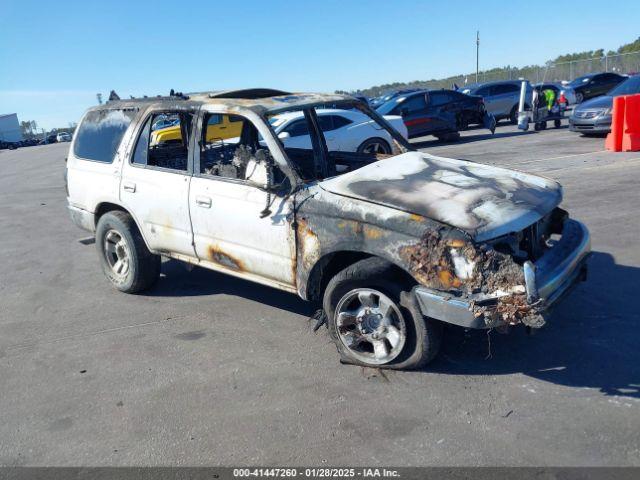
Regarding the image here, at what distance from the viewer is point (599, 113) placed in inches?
560

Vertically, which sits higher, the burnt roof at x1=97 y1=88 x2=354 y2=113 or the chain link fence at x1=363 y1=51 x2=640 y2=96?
the chain link fence at x1=363 y1=51 x2=640 y2=96

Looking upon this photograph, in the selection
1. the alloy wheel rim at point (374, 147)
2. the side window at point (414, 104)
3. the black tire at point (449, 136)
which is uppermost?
the side window at point (414, 104)

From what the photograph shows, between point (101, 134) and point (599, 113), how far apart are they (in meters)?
12.8

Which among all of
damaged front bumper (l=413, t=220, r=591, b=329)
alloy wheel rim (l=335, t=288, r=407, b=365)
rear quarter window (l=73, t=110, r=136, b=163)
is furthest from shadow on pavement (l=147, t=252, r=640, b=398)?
rear quarter window (l=73, t=110, r=136, b=163)

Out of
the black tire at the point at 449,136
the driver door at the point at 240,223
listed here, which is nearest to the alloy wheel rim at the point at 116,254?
the driver door at the point at 240,223

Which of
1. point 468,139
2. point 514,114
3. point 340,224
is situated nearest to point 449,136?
point 468,139

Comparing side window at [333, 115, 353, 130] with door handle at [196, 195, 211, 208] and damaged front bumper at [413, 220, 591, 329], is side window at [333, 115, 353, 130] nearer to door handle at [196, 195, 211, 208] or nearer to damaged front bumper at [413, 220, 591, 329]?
door handle at [196, 195, 211, 208]

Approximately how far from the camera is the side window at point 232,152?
430cm

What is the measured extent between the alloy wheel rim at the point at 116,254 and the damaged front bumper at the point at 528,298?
3404 millimetres

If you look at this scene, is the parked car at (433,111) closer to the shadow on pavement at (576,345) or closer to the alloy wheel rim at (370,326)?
the shadow on pavement at (576,345)

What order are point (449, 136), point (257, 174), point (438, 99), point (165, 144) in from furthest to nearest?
point (449, 136) < point (438, 99) < point (165, 144) < point (257, 174)

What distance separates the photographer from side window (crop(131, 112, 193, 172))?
17.4ft

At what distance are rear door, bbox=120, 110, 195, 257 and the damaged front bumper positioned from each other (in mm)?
2356

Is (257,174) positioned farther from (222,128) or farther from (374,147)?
(374,147)
